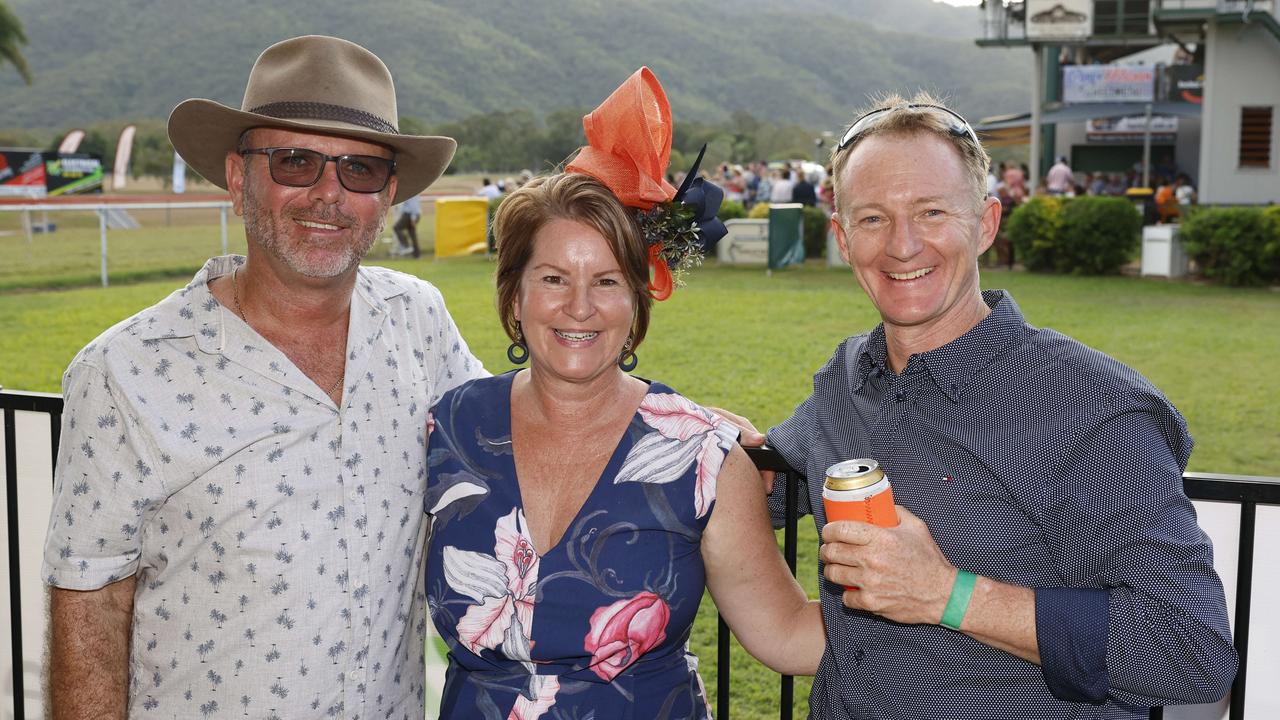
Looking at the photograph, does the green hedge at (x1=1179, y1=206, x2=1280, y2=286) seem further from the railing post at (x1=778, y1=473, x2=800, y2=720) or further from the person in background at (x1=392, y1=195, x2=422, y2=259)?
the railing post at (x1=778, y1=473, x2=800, y2=720)

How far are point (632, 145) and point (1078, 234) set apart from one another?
1911 centimetres

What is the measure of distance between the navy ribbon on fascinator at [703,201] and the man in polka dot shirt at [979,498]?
0.42 metres

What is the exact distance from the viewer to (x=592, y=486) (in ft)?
8.07

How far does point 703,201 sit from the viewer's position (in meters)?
2.69

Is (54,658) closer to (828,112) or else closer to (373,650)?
(373,650)

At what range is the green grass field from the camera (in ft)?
28.9

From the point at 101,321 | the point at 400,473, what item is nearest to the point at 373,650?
the point at 400,473

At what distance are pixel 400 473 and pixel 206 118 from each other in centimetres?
96

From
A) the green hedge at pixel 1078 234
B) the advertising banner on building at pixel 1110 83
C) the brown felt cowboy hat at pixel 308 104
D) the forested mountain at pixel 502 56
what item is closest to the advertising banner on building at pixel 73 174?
the green hedge at pixel 1078 234

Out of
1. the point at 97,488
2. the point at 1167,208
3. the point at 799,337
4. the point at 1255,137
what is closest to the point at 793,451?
the point at 97,488

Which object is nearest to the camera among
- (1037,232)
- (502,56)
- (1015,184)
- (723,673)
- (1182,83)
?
(723,673)

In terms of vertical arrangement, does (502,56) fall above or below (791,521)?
above

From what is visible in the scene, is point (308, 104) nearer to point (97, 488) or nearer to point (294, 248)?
point (294, 248)

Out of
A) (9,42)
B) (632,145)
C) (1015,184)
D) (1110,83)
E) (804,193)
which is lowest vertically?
(632,145)
